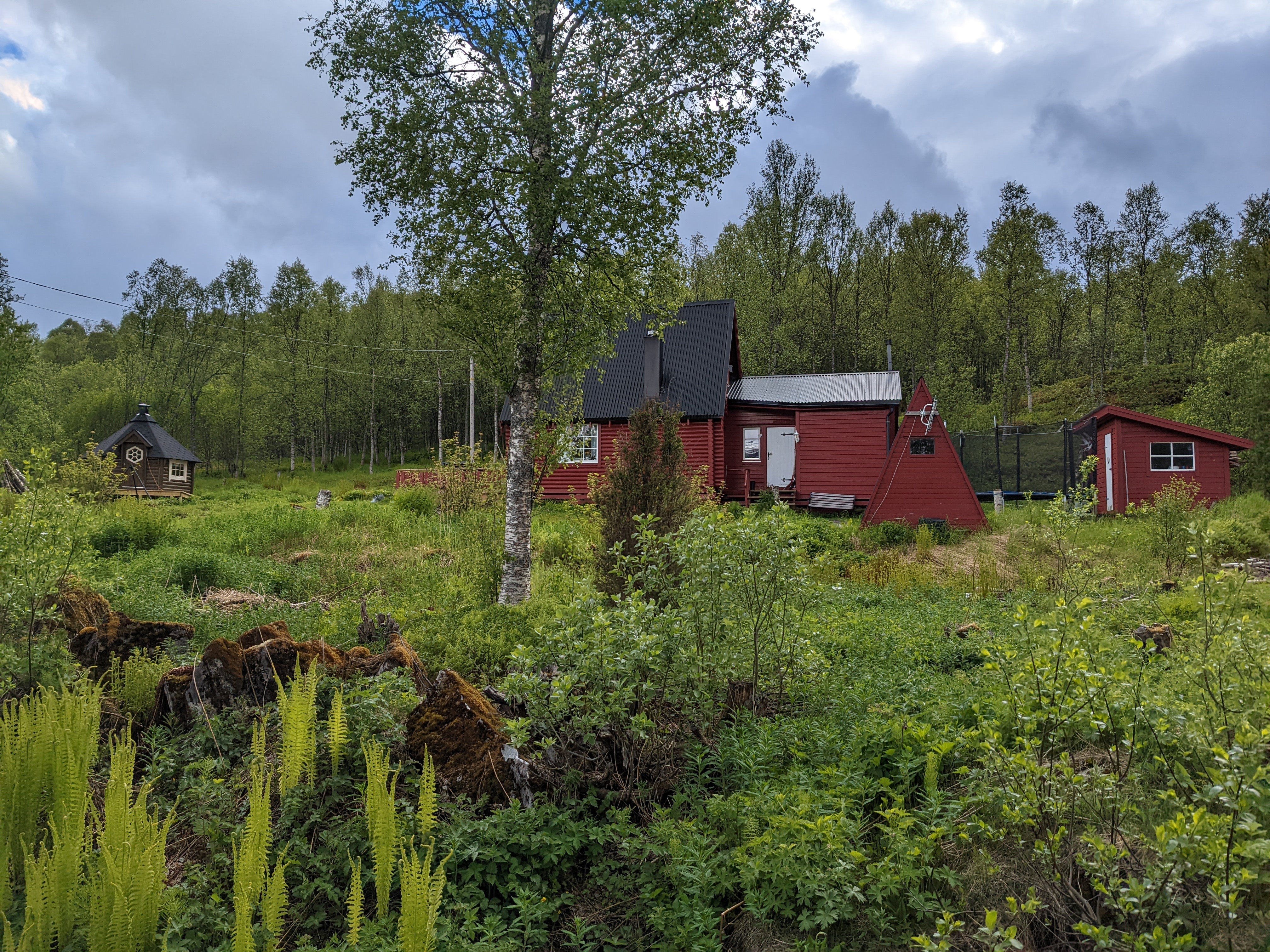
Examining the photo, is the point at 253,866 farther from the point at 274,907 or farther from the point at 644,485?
the point at 644,485

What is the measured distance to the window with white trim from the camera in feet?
59.3

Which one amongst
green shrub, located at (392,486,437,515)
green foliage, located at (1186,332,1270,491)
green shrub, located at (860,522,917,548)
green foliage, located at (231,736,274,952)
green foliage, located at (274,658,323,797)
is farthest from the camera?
green foliage, located at (1186,332,1270,491)

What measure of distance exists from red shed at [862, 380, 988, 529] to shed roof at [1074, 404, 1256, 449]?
659cm

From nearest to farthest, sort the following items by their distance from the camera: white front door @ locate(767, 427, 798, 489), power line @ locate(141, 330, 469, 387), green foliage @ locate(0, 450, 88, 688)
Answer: green foliage @ locate(0, 450, 88, 688), white front door @ locate(767, 427, 798, 489), power line @ locate(141, 330, 469, 387)

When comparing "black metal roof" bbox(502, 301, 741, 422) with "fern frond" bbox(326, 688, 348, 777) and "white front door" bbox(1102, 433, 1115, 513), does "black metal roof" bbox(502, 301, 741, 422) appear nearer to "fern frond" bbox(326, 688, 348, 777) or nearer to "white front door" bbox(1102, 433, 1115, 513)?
"white front door" bbox(1102, 433, 1115, 513)

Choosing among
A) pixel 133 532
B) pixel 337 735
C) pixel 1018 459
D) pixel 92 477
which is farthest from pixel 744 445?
pixel 337 735

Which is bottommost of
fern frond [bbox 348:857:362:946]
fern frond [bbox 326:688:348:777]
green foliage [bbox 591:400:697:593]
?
fern frond [bbox 348:857:362:946]

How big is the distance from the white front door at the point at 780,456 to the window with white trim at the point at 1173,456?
9.34 meters

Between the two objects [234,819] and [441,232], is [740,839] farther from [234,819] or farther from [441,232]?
[441,232]

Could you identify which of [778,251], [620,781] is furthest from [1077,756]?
[778,251]

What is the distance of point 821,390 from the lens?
2198 centimetres

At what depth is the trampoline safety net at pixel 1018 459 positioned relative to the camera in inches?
890

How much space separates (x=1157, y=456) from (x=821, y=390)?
892 cm

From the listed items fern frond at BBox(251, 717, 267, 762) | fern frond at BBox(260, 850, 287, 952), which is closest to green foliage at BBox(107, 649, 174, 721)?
fern frond at BBox(251, 717, 267, 762)
